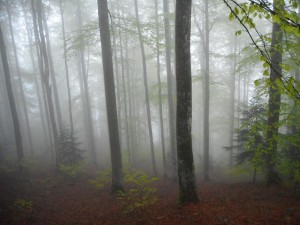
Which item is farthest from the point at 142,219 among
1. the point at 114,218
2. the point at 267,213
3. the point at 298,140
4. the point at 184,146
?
the point at 298,140

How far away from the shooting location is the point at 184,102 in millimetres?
6508

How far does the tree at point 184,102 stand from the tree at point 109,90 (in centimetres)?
400

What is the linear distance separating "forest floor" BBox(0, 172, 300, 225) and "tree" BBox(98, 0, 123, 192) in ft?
4.11

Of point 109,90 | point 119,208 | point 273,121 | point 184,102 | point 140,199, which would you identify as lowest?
point 119,208

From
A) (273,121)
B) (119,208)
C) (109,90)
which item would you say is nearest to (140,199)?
(119,208)

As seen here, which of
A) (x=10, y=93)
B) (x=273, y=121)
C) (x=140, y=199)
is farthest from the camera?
(x=10, y=93)

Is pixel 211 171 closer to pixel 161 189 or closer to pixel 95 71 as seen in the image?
pixel 161 189

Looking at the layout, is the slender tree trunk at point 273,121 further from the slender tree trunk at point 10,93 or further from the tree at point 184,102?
the slender tree trunk at point 10,93

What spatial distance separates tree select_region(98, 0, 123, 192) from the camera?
29.8 feet

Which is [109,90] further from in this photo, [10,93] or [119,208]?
[10,93]

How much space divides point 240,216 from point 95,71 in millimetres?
29246

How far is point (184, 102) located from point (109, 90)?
4.29 metres

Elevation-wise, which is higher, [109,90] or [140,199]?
[109,90]

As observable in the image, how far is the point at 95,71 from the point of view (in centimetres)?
3125
